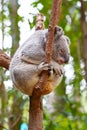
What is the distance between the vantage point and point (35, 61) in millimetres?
2188

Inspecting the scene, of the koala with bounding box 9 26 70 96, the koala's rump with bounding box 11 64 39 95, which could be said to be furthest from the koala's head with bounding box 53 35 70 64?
the koala's rump with bounding box 11 64 39 95

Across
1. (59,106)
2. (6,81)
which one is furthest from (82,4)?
(59,106)

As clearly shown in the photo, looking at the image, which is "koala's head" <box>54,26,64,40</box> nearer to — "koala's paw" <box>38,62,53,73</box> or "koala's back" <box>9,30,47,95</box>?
"koala's back" <box>9,30,47,95</box>

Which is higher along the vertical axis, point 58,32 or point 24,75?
point 58,32

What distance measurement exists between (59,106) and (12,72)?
1.91 metres

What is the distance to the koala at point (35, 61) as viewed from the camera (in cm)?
214

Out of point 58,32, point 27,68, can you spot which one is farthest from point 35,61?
point 58,32

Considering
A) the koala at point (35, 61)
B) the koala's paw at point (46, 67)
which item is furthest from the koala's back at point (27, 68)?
the koala's paw at point (46, 67)

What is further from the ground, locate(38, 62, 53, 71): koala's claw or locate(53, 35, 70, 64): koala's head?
locate(53, 35, 70, 64): koala's head

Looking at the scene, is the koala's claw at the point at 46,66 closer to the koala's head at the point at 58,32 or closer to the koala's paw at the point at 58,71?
the koala's paw at the point at 58,71

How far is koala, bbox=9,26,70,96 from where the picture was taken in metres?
2.14

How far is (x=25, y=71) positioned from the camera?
7.11ft

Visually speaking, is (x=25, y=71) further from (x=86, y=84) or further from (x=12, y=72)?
(x=86, y=84)

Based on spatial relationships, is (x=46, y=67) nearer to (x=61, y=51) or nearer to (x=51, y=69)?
(x=51, y=69)
